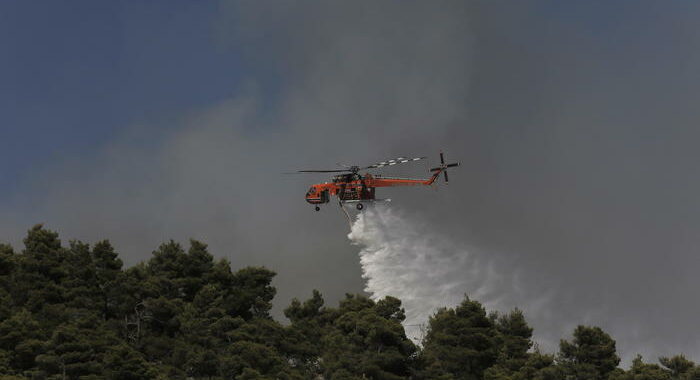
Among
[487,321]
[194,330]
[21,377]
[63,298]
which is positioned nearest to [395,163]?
[487,321]

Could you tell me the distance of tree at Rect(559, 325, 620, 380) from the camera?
106 m

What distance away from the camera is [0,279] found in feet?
360

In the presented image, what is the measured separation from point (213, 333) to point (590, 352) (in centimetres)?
3944

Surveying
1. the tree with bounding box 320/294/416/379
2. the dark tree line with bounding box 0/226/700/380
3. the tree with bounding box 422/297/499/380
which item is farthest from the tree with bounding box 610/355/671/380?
the tree with bounding box 320/294/416/379

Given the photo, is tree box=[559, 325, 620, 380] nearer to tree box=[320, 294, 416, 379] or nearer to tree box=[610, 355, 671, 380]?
tree box=[610, 355, 671, 380]

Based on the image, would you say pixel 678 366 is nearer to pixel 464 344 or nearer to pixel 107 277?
pixel 464 344

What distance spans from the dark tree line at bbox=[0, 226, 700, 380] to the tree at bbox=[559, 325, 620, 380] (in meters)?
0.13

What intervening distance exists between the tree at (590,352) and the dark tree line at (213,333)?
13cm

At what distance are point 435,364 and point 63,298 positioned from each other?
40.8m

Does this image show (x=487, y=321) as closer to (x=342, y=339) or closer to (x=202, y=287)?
(x=342, y=339)

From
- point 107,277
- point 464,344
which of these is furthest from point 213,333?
point 464,344

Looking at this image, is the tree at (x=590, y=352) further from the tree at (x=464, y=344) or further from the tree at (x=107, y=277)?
the tree at (x=107, y=277)

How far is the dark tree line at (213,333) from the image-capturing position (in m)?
95.0

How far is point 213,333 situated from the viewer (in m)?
109
